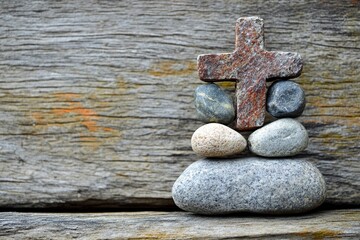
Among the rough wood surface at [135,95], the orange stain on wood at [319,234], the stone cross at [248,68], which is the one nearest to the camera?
the orange stain on wood at [319,234]

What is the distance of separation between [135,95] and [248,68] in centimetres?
40

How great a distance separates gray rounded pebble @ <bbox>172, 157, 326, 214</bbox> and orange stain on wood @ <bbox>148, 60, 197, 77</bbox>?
368 mm

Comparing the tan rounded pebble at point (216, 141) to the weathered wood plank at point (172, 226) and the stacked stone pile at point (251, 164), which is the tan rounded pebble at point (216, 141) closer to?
the stacked stone pile at point (251, 164)

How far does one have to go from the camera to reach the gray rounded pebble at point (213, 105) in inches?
65.3

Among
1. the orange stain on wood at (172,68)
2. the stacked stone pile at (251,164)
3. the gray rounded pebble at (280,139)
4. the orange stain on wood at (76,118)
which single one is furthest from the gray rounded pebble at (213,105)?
the orange stain on wood at (76,118)

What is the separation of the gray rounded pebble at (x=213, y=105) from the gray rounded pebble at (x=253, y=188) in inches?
5.5

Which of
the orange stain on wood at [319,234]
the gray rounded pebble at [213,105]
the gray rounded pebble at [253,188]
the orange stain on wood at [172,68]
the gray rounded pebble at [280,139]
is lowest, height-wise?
the orange stain on wood at [319,234]

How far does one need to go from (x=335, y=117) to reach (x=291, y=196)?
0.37 m

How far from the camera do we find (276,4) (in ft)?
6.16

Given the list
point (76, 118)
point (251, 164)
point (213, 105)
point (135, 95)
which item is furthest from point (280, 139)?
point (76, 118)

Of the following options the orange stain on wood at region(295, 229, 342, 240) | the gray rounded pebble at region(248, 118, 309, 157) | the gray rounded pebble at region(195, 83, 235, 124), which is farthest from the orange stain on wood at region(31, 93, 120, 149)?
the orange stain on wood at region(295, 229, 342, 240)

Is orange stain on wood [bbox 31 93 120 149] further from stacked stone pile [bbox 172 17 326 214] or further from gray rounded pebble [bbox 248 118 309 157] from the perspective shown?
gray rounded pebble [bbox 248 118 309 157]

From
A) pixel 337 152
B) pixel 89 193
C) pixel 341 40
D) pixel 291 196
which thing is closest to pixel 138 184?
pixel 89 193

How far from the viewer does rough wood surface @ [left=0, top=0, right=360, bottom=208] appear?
1.85m
